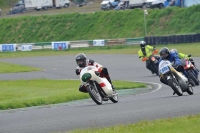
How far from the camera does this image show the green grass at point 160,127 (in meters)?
9.08

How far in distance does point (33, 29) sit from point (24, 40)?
2.32m

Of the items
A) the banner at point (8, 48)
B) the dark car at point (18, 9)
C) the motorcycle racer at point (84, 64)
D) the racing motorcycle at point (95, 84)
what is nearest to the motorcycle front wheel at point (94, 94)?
the racing motorcycle at point (95, 84)

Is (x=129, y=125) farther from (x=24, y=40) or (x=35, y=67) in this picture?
(x=24, y=40)

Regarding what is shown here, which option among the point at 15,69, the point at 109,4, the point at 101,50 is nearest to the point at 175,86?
the point at 15,69

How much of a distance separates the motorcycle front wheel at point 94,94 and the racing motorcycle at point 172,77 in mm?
1798

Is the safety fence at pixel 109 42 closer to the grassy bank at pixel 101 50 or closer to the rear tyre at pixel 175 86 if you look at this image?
the grassy bank at pixel 101 50

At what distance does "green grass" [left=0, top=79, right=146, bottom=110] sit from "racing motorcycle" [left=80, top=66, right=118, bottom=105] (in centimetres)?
280

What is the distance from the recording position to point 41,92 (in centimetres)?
2092

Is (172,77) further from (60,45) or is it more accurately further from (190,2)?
(190,2)

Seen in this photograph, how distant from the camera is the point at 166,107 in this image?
12.4m

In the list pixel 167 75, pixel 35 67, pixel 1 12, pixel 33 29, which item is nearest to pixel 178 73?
pixel 167 75

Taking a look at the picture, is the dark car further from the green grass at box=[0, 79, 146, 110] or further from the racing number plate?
the racing number plate

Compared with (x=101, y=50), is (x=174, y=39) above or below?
above

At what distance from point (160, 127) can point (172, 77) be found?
6.05m
